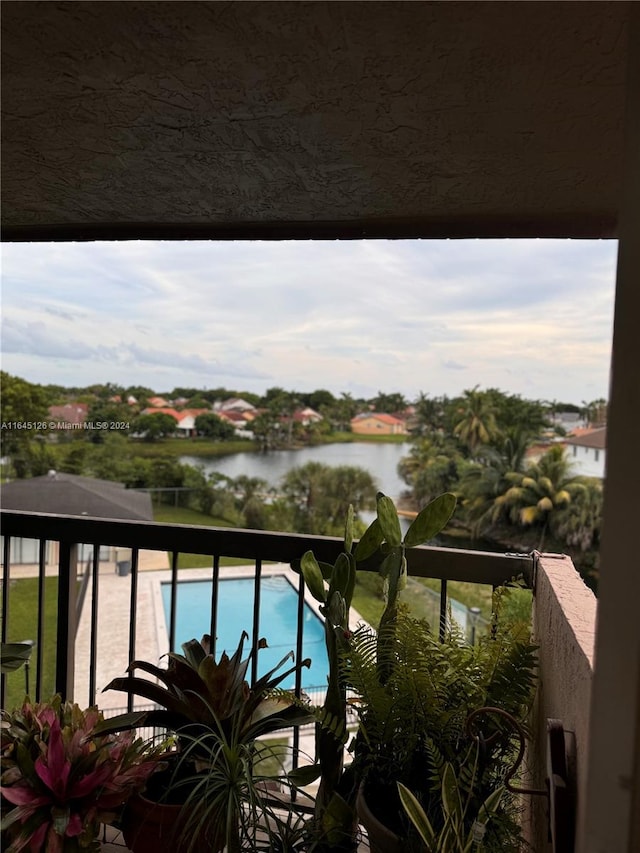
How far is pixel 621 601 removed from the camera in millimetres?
572

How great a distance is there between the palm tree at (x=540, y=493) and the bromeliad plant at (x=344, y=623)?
66.7 ft

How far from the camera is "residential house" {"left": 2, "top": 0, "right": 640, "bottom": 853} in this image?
1.92ft

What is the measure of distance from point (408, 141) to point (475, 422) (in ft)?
74.3

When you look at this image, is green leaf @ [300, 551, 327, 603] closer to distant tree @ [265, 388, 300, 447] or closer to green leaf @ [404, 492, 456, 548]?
green leaf @ [404, 492, 456, 548]

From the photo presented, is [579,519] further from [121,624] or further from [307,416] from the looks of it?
[121,624]

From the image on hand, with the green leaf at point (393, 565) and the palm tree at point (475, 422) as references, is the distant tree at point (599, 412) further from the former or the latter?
the palm tree at point (475, 422)

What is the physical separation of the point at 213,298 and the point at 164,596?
483 inches

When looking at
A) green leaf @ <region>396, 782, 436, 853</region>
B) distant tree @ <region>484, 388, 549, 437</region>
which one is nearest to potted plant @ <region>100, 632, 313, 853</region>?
green leaf @ <region>396, 782, 436, 853</region>

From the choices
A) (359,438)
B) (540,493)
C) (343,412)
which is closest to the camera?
(540,493)

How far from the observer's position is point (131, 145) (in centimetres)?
124

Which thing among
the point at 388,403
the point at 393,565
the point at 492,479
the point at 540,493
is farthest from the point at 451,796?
the point at 388,403

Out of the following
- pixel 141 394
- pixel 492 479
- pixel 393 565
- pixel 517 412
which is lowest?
pixel 492 479

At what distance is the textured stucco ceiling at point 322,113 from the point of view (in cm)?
84

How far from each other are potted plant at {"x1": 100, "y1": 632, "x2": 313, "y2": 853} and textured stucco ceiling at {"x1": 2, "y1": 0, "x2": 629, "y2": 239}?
4.15ft
